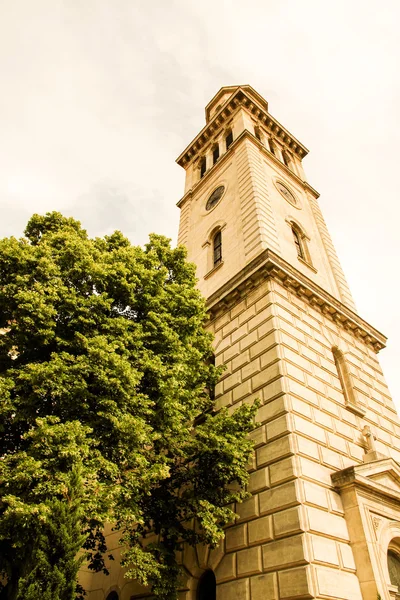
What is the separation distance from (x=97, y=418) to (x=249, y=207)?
11998mm

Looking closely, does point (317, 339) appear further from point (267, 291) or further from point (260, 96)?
point (260, 96)

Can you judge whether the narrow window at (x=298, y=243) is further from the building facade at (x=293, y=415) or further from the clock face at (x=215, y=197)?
the clock face at (x=215, y=197)

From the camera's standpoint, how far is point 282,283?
1378 centimetres

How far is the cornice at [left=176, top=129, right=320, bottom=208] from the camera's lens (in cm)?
2257

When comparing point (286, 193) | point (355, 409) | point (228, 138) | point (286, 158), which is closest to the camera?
point (355, 409)

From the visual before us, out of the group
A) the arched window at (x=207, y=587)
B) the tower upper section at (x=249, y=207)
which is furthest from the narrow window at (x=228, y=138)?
the arched window at (x=207, y=587)

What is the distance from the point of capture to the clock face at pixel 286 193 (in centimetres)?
2136

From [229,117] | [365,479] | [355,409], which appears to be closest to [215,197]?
[229,117]

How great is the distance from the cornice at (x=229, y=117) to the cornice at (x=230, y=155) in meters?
5.23

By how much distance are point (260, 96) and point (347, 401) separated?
25.3m

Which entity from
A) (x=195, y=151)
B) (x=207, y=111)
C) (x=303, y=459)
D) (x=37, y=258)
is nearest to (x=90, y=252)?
(x=37, y=258)

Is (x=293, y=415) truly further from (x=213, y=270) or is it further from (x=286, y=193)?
(x=286, y=193)

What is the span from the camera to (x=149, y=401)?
28.3 feet

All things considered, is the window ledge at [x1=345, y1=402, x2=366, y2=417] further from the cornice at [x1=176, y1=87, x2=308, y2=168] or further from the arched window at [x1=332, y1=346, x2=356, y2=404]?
the cornice at [x1=176, y1=87, x2=308, y2=168]
